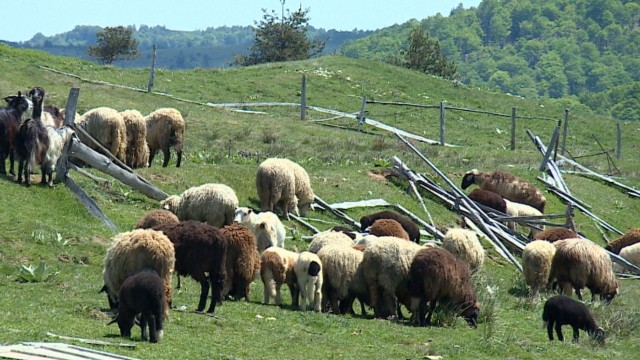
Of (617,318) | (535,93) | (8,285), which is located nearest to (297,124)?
(617,318)

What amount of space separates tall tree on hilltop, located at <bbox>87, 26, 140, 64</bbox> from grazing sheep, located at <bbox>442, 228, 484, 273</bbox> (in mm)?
56307

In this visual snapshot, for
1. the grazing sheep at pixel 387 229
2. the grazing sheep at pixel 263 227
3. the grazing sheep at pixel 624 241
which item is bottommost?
the grazing sheep at pixel 624 241

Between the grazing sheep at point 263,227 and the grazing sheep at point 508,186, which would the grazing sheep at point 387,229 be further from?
the grazing sheep at point 508,186

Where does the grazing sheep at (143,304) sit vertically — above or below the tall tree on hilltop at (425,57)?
below

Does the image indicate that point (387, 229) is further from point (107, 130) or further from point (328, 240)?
point (107, 130)

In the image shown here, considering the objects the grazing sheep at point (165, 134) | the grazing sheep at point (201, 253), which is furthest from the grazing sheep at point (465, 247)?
the grazing sheep at point (165, 134)

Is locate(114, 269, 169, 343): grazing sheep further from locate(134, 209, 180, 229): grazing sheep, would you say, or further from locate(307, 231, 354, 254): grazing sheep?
locate(307, 231, 354, 254): grazing sheep

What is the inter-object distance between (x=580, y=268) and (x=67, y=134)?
10.0 meters

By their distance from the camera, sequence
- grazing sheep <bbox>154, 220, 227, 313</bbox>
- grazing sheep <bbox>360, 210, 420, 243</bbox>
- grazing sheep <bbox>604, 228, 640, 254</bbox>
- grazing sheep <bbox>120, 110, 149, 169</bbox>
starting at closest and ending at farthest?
grazing sheep <bbox>154, 220, 227, 313</bbox> < grazing sheep <bbox>360, 210, 420, 243</bbox> < grazing sheep <bbox>120, 110, 149, 169</bbox> < grazing sheep <bbox>604, 228, 640, 254</bbox>

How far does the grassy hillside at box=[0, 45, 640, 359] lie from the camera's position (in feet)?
46.2

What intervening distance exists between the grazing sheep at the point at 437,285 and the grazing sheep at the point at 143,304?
16.2ft

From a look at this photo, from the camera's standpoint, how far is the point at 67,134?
21031mm

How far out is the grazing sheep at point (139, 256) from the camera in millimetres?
13664

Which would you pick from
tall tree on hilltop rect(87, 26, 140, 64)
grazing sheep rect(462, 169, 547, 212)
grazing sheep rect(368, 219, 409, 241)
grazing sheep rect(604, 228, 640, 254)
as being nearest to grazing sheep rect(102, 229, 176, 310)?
grazing sheep rect(368, 219, 409, 241)
